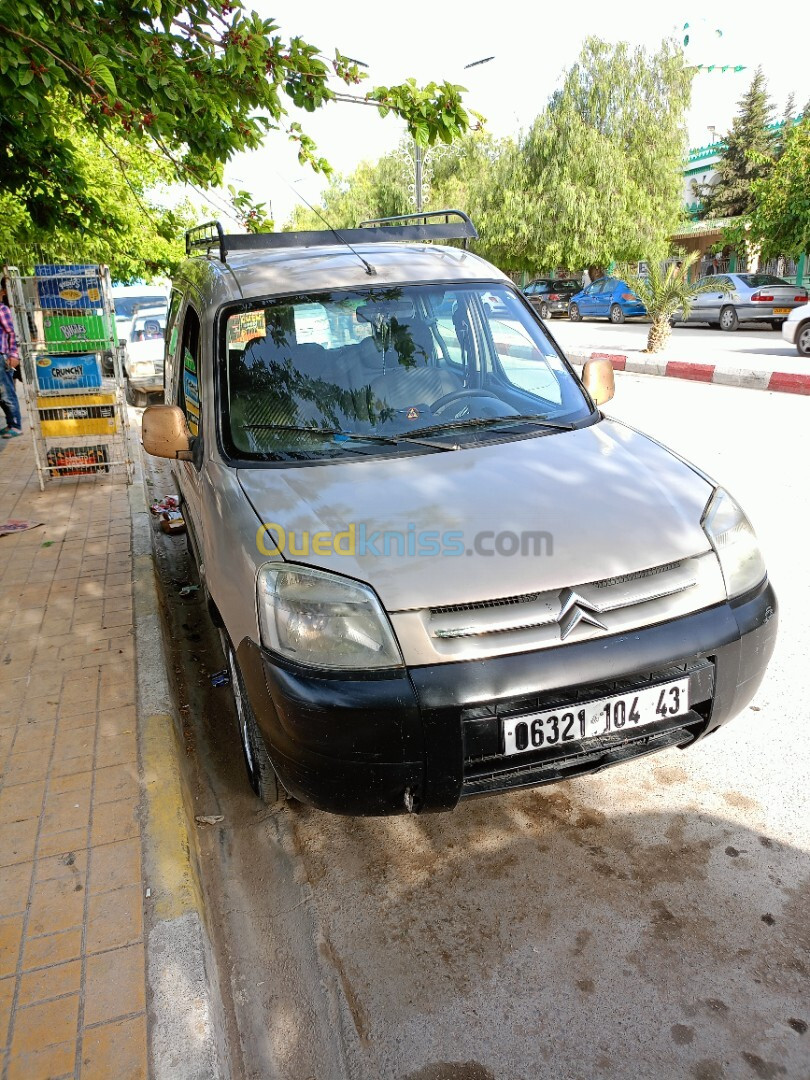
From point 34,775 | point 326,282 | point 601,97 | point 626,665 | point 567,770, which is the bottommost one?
point 34,775

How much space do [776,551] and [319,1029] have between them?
4229 mm

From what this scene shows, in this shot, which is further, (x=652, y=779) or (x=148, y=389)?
(x=148, y=389)

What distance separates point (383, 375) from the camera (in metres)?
3.25

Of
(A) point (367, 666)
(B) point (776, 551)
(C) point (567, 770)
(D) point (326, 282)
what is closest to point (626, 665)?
(C) point (567, 770)

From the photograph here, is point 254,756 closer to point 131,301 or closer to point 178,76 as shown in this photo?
point 178,76

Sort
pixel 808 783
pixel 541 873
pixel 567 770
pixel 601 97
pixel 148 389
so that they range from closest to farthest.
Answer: pixel 567 770 < pixel 541 873 < pixel 808 783 < pixel 148 389 < pixel 601 97

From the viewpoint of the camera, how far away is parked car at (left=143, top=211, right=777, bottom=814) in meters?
2.26

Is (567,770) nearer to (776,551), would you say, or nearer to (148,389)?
(776,551)

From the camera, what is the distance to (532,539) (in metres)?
2.42

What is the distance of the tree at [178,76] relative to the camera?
4043mm

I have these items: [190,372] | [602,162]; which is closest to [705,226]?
[602,162]

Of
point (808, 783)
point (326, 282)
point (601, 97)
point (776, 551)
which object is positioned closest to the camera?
point (808, 783)

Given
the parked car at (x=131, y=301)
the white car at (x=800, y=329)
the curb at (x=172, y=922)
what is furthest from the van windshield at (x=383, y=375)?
the white car at (x=800, y=329)

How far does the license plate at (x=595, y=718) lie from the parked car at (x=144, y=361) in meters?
12.4
